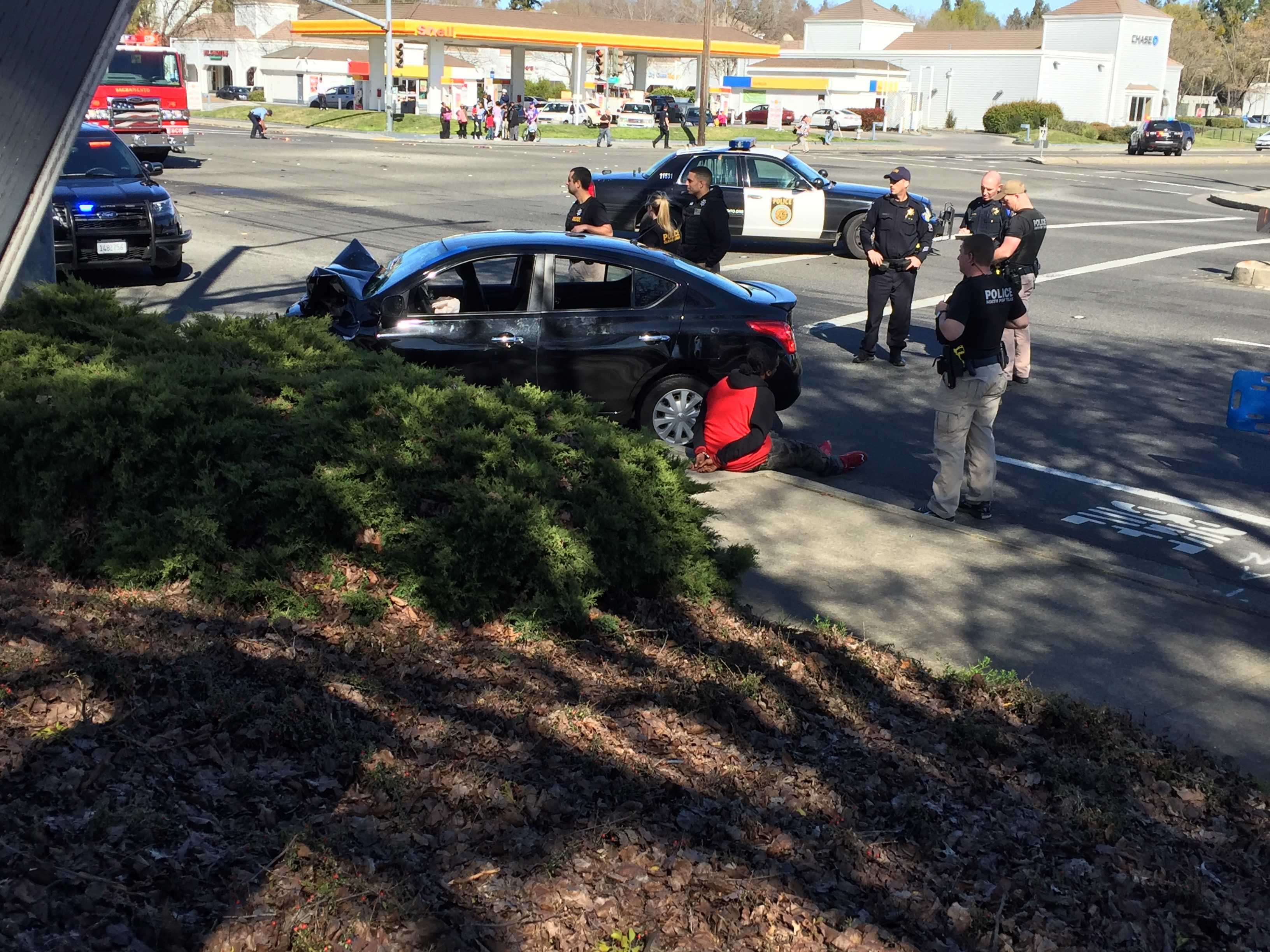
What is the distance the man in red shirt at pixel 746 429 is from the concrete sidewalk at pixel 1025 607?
0.42 meters

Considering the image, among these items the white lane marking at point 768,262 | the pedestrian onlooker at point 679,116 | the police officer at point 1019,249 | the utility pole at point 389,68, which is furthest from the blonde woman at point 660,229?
the pedestrian onlooker at point 679,116

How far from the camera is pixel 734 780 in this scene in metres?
4.32

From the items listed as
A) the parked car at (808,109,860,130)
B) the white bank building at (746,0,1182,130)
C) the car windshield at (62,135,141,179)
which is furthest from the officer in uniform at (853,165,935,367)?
the white bank building at (746,0,1182,130)

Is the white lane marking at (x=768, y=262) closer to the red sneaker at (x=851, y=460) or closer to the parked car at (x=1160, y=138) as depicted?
the red sneaker at (x=851, y=460)

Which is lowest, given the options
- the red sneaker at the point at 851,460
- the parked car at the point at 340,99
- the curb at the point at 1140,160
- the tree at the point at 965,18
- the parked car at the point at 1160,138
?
the red sneaker at the point at 851,460

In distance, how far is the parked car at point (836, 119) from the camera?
64.1 m

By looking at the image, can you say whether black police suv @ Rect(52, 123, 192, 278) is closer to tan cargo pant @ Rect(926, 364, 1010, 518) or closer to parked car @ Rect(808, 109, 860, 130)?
tan cargo pant @ Rect(926, 364, 1010, 518)

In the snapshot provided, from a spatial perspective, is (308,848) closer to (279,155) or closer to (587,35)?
(279,155)

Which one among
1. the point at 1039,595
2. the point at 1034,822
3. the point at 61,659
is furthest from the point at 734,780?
the point at 1039,595

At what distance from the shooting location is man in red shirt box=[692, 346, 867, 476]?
8.40m

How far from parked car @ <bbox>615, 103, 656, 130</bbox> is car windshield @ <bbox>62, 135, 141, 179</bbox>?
1773 inches

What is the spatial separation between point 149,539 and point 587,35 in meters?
62.1

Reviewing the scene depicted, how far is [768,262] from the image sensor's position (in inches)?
765

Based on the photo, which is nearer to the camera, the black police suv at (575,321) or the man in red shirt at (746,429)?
the man in red shirt at (746,429)
